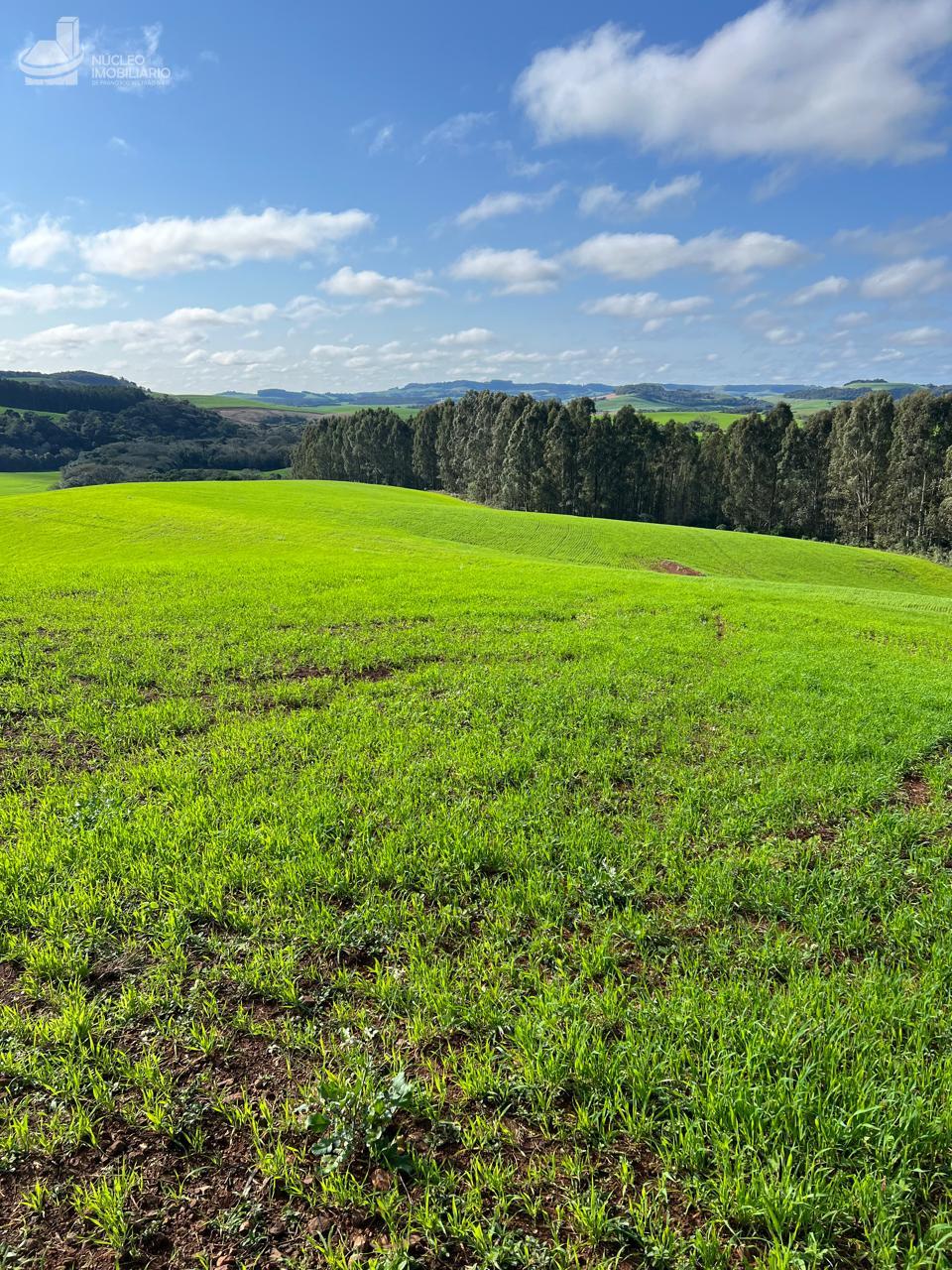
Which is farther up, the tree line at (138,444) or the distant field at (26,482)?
the tree line at (138,444)

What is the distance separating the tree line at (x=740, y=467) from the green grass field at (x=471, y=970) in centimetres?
6957

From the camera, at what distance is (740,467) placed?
7756cm

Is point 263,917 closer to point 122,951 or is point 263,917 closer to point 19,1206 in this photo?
point 122,951

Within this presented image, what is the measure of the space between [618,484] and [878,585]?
4444 cm

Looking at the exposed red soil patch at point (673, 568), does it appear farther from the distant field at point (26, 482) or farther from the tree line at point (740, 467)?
the distant field at point (26, 482)

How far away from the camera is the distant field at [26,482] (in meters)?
92.5

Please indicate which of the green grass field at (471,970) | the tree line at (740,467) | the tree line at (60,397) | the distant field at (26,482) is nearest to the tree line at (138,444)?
the distant field at (26,482)

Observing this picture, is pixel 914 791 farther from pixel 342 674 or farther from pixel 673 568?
pixel 673 568

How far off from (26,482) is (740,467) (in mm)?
116602

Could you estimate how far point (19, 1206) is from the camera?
281 cm

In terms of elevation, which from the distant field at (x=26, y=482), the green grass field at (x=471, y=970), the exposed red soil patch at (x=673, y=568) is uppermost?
the distant field at (x=26, y=482)

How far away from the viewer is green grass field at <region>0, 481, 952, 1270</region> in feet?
9.06

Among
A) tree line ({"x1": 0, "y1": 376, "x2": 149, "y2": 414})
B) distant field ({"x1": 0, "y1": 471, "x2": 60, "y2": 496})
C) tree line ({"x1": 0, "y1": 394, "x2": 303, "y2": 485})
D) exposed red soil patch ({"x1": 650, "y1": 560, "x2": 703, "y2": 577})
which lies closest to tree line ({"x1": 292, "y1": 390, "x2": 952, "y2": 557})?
exposed red soil patch ({"x1": 650, "y1": 560, "x2": 703, "y2": 577})

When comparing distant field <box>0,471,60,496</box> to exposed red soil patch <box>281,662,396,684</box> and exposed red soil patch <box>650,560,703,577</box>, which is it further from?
exposed red soil patch <box>281,662,396,684</box>
